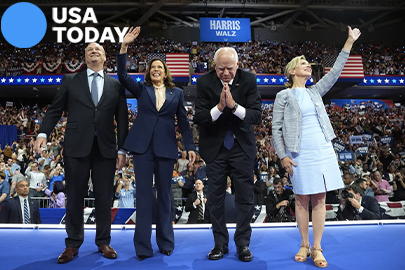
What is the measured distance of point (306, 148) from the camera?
2680 millimetres

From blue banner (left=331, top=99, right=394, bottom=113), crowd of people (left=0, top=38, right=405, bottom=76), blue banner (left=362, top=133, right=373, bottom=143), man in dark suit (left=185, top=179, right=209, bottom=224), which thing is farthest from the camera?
blue banner (left=331, top=99, right=394, bottom=113)

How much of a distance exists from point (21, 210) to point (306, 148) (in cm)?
430

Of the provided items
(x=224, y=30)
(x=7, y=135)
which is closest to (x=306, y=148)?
(x=7, y=135)

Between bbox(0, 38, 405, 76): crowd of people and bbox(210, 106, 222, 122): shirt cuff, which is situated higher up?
bbox(0, 38, 405, 76): crowd of people

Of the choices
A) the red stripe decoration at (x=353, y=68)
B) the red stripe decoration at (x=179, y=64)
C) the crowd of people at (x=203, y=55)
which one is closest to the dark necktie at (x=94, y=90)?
the red stripe decoration at (x=179, y=64)

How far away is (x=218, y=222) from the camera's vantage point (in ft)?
9.16

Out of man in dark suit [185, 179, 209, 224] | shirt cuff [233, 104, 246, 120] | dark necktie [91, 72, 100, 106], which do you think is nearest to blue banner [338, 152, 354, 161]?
man in dark suit [185, 179, 209, 224]

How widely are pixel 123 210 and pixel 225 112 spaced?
286cm

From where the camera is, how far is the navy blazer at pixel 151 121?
2.86m

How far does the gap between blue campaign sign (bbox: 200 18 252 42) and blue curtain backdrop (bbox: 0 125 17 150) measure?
32.7 ft

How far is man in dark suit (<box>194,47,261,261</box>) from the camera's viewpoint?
2.72 meters

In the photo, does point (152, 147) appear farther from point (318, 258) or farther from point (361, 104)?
Answer: point (361, 104)

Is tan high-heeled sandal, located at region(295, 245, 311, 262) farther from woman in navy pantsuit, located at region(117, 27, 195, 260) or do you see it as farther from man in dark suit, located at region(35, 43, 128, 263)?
man in dark suit, located at region(35, 43, 128, 263)

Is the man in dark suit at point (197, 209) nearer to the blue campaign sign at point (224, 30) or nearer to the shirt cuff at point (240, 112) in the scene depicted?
the shirt cuff at point (240, 112)
